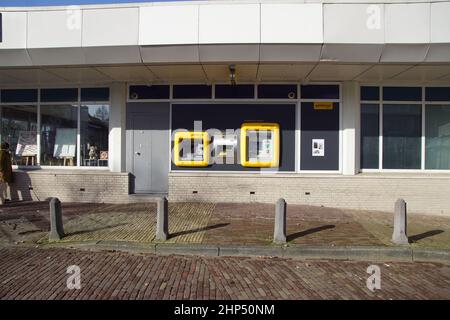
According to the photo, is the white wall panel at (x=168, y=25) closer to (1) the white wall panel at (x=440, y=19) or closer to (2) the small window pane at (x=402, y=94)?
(1) the white wall panel at (x=440, y=19)

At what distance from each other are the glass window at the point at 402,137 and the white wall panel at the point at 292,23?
165 inches

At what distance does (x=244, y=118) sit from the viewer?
35.8ft

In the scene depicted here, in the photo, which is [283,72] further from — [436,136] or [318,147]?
[436,136]

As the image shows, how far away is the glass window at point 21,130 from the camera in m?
11.8

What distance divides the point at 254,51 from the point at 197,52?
1365mm

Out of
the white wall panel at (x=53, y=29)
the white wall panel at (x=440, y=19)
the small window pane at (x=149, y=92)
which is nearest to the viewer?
the white wall panel at (x=440, y=19)

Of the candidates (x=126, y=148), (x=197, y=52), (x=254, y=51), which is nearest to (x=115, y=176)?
(x=126, y=148)

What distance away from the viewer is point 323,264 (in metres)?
6.01

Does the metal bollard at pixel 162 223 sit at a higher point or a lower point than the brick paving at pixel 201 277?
higher

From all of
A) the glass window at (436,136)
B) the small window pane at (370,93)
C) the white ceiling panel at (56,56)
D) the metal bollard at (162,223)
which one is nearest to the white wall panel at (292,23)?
the small window pane at (370,93)

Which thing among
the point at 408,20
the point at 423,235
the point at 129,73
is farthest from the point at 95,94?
the point at 423,235

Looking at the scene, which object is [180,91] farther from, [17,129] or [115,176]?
[17,129]

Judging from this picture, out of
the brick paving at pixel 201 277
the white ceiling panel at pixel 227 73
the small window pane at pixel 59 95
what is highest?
the white ceiling panel at pixel 227 73

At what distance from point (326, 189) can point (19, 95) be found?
10384 mm
